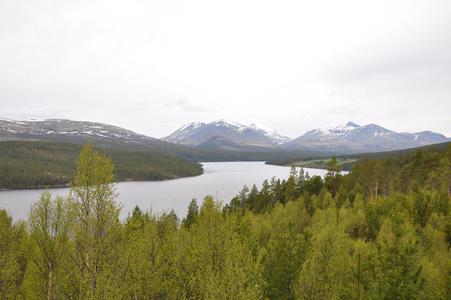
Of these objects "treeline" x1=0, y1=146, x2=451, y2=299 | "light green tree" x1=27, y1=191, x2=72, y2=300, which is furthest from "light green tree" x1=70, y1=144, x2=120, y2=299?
"light green tree" x1=27, y1=191, x2=72, y2=300

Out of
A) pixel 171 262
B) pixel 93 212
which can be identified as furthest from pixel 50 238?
pixel 171 262

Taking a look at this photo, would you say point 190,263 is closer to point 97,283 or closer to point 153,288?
point 153,288

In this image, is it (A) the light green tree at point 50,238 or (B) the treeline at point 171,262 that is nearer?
(B) the treeline at point 171,262

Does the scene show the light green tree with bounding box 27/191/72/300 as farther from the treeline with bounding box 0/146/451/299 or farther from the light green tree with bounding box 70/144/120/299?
the light green tree with bounding box 70/144/120/299

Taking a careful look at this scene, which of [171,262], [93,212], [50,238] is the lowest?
[171,262]

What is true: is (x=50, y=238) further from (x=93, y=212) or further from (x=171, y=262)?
(x=171, y=262)

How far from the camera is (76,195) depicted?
79.8 ft

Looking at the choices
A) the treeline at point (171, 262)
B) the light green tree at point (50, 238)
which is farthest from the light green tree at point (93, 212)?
the light green tree at point (50, 238)

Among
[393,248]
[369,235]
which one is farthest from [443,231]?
[393,248]

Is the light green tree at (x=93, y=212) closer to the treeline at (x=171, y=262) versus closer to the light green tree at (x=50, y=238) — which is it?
the treeline at (x=171, y=262)

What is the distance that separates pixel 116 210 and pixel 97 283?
4980 millimetres

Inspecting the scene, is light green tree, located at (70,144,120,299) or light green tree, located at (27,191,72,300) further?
light green tree, located at (27,191,72,300)

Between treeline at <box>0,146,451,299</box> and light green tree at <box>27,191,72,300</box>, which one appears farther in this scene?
light green tree at <box>27,191,72,300</box>

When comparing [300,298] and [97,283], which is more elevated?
[97,283]
